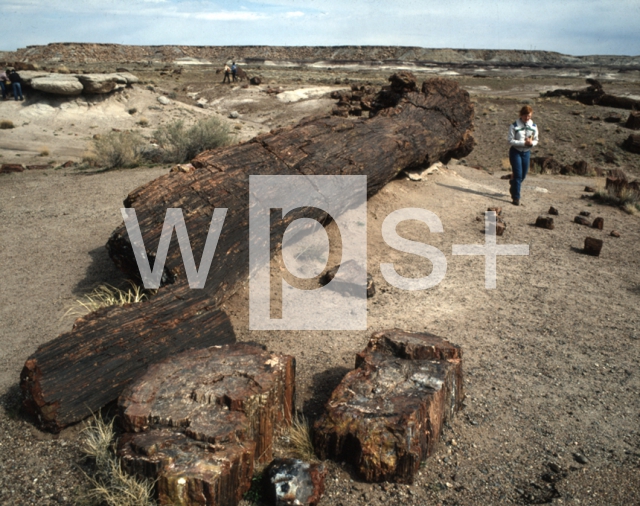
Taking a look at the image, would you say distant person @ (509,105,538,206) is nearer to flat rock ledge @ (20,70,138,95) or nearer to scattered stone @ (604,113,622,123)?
scattered stone @ (604,113,622,123)

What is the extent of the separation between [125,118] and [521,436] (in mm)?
19873

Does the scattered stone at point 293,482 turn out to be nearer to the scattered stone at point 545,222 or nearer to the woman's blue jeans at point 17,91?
the scattered stone at point 545,222

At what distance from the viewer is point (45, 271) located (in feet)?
20.7

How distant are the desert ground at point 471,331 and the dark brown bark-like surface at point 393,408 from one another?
0.14m

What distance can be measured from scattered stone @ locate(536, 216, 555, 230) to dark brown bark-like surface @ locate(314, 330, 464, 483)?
4.98 meters

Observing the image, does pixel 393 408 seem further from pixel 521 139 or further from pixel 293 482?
pixel 521 139

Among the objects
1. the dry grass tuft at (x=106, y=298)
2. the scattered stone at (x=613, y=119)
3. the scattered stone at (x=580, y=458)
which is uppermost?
the scattered stone at (x=613, y=119)

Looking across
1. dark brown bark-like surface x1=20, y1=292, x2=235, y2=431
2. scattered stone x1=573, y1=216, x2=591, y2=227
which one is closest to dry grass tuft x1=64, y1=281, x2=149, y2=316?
dark brown bark-like surface x1=20, y1=292, x2=235, y2=431

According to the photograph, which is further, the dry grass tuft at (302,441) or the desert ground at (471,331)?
the dry grass tuft at (302,441)

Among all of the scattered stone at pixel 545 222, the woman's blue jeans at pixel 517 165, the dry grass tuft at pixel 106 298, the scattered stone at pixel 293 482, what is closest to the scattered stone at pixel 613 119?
the woman's blue jeans at pixel 517 165

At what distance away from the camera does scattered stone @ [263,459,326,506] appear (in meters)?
2.97

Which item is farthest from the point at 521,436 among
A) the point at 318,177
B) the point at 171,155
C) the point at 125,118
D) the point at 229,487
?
the point at 125,118

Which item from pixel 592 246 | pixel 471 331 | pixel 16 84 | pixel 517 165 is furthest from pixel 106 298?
pixel 16 84

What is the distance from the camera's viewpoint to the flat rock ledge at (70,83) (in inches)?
749
